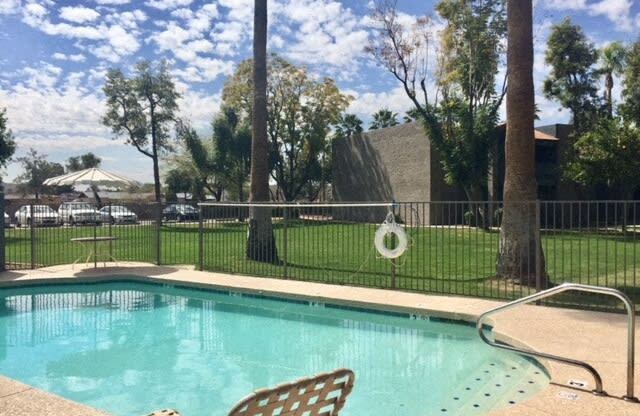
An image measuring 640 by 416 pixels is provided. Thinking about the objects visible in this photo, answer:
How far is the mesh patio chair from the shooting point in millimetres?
2283

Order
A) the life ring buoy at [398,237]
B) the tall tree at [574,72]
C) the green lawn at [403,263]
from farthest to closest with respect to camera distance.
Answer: the tall tree at [574,72]
the green lawn at [403,263]
the life ring buoy at [398,237]

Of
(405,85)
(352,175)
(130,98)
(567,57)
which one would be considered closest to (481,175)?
(405,85)

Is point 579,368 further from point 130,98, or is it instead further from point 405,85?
point 130,98

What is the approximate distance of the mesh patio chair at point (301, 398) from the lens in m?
2.28

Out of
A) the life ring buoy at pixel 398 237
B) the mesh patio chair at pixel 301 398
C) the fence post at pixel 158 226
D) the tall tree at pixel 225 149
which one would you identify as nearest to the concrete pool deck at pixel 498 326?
the fence post at pixel 158 226

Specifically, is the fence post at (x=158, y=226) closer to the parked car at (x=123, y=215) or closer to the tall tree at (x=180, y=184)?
the parked car at (x=123, y=215)

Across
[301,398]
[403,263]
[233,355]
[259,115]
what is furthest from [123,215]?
[301,398]

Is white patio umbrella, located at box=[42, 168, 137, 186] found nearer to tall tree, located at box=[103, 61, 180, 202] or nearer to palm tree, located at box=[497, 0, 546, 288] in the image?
palm tree, located at box=[497, 0, 546, 288]

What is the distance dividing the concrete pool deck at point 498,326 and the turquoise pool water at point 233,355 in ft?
0.83

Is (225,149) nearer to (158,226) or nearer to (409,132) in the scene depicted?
(409,132)

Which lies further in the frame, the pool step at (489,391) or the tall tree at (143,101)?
the tall tree at (143,101)

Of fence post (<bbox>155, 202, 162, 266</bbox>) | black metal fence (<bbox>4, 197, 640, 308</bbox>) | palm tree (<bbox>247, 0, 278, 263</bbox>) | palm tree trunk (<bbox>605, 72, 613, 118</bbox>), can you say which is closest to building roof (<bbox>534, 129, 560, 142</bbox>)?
palm tree trunk (<bbox>605, 72, 613, 118</bbox>)

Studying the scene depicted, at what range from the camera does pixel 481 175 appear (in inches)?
968

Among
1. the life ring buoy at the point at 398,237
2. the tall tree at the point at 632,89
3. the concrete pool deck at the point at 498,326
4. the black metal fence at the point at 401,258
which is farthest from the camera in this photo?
the tall tree at the point at 632,89
